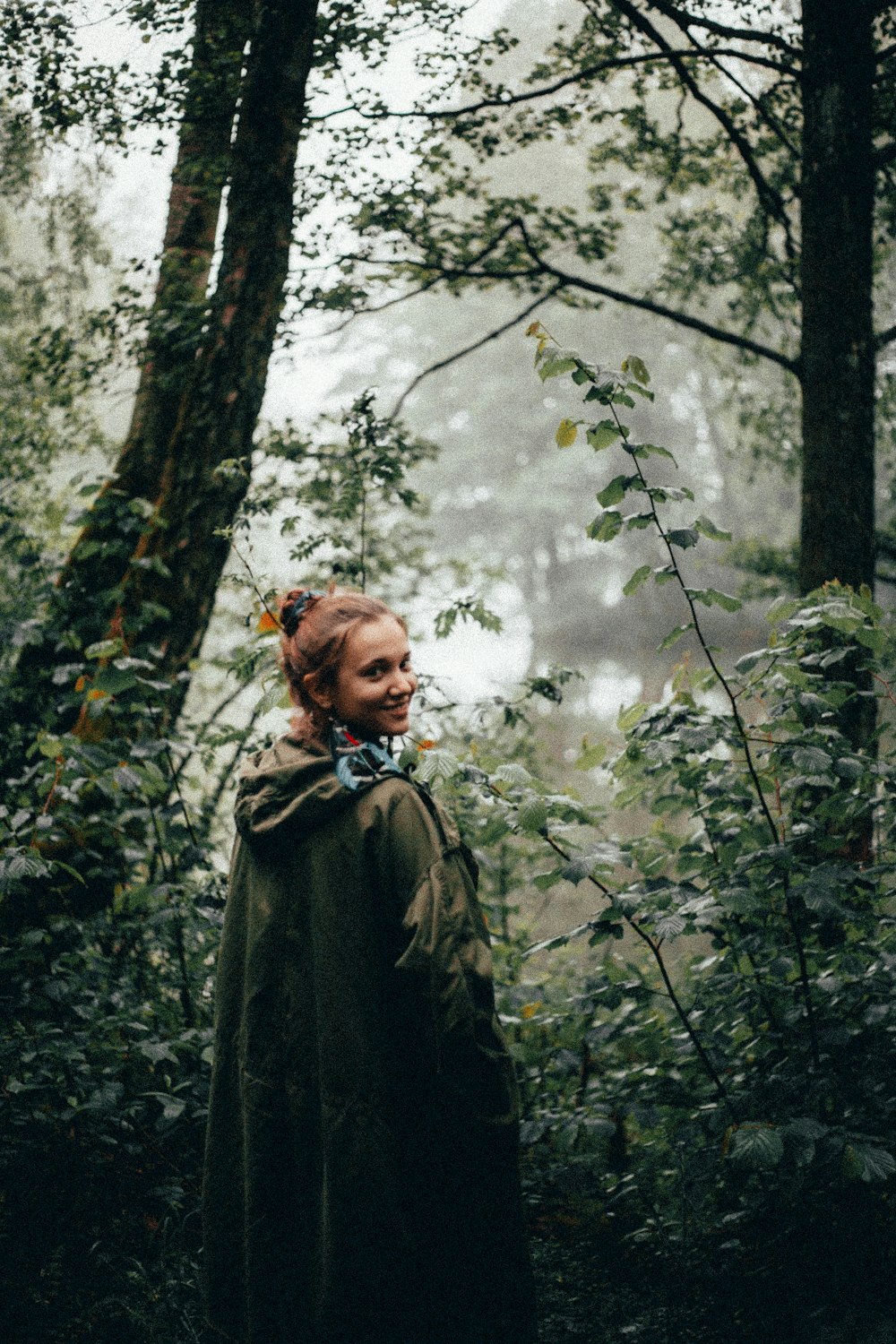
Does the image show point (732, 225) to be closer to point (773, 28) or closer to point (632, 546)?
point (773, 28)

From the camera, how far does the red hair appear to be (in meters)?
1.94

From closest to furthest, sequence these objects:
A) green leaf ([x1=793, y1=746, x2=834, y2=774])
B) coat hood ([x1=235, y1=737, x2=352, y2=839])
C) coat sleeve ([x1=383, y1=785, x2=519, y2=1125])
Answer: coat sleeve ([x1=383, y1=785, x2=519, y2=1125]) < coat hood ([x1=235, y1=737, x2=352, y2=839]) < green leaf ([x1=793, y1=746, x2=834, y2=774])

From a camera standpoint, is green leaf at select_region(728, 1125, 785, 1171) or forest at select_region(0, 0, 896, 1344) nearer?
green leaf at select_region(728, 1125, 785, 1171)

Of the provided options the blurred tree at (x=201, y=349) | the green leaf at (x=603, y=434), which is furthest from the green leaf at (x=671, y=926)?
the blurred tree at (x=201, y=349)

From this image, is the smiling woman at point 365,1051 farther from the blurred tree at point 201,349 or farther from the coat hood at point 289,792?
the blurred tree at point 201,349

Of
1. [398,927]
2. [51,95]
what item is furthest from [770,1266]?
[51,95]

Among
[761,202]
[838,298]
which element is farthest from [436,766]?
[761,202]

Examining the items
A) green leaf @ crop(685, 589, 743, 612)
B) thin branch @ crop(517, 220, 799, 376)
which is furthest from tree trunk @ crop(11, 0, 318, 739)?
green leaf @ crop(685, 589, 743, 612)

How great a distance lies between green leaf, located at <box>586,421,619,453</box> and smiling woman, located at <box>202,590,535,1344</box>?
74 centimetres

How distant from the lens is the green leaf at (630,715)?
2.70 m

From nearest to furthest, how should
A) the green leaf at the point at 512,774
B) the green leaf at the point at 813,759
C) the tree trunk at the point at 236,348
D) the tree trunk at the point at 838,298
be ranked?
the green leaf at the point at 512,774
the green leaf at the point at 813,759
the tree trunk at the point at 236,348
the tree trunk at the point at 838,298

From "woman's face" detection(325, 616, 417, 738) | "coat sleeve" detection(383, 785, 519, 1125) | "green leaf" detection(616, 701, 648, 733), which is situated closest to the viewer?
"coat sleeve" detection(383, 785, 519, 1125)

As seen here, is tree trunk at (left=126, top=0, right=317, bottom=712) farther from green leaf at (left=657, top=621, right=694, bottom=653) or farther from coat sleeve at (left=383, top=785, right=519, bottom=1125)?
coat sleeve at (left=383, top=785, right=519, bottom=1125)

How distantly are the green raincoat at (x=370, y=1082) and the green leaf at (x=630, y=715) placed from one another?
0.94 m
